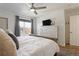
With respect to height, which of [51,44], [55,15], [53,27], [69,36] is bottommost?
[51,44]

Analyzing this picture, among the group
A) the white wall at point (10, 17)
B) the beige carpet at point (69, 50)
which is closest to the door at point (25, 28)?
the white wall at point (10, 17)

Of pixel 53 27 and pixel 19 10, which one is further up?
pixel 19 10

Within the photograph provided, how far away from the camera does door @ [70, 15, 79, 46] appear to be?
1113mm

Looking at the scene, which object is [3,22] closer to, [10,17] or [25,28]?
[10,17]

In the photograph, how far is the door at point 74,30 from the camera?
3.65 feet

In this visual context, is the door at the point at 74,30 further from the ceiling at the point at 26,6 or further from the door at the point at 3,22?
the door at the point at 3,22

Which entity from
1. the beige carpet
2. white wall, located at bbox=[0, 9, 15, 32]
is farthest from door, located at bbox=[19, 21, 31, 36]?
the beige carpet

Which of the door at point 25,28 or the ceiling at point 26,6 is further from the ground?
the ceiling at point 26,6

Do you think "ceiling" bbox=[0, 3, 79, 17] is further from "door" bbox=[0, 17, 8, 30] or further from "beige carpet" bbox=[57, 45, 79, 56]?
"beige carpet" bbox=[57, 45, 79, 56]

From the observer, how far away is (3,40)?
810 millimetres

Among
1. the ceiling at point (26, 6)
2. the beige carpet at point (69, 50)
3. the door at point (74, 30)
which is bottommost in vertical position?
the beige carpet at point (69, 50)

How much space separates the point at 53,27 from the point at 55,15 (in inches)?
12.1

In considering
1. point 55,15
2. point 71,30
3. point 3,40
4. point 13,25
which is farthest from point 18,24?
point 71,30

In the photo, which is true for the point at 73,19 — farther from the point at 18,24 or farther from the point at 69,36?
the point at 18,24
